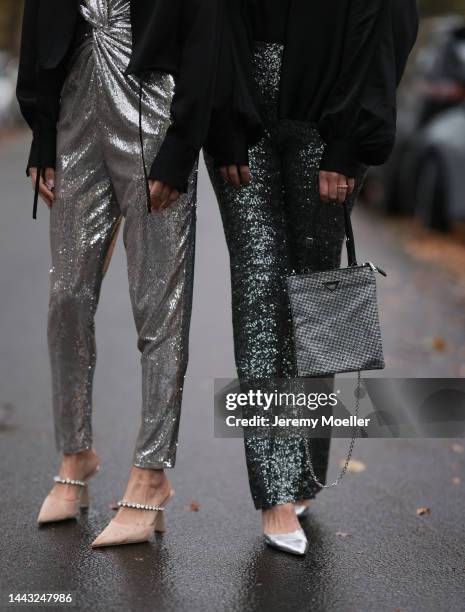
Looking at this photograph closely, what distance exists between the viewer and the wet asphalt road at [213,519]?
3389 millimetres

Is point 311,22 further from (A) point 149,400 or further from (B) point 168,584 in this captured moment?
(B) point 168,584

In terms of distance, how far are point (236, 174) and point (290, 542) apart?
109cm

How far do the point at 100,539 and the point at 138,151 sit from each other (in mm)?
1134

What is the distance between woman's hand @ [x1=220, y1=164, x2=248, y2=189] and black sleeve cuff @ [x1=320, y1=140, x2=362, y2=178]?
0.22 m

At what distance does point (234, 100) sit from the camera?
3520 millimetres

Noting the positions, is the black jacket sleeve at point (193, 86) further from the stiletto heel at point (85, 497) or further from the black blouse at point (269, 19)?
the stiletto heel at point (85, 497)

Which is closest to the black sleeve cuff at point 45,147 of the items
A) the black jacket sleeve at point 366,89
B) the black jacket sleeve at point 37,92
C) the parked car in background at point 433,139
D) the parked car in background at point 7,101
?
the black jacket sleeve at point 37,92

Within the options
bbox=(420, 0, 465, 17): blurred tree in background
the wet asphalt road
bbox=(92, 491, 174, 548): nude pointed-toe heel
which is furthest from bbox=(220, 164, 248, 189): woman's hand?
bbox=(420, 0, 465, 17): blurred tree in background

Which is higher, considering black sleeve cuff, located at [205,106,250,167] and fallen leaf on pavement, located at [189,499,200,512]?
black sleeve cuff, located at [205,106,250,167]

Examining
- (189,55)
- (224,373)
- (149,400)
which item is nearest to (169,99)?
(189,55)

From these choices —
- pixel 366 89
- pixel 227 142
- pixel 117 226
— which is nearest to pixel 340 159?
pixel 366 89

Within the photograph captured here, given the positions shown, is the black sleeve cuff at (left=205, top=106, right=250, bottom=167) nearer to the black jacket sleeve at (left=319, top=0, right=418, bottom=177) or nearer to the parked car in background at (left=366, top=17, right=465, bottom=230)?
the black jacket sleeve at (left=319, top=0, right=418, bottom=177)

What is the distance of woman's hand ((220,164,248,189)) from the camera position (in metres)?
3.61

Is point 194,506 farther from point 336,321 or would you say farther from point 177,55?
point 177,55
